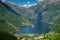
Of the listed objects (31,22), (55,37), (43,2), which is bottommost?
(55,37)

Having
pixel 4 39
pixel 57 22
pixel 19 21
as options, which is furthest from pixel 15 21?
pixel 57 22

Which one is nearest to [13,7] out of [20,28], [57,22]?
[20,28]

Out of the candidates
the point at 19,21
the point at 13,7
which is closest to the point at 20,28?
the point at 19,21

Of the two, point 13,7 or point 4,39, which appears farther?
point 13,7

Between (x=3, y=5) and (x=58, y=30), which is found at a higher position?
(x=3, y=5)

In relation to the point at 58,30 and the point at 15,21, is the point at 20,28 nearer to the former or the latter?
the point at 15,21

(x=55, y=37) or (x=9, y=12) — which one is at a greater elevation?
(x=9, y=12)

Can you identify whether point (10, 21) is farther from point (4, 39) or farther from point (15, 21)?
point (4, 39)

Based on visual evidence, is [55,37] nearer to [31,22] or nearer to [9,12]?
[31,22]
